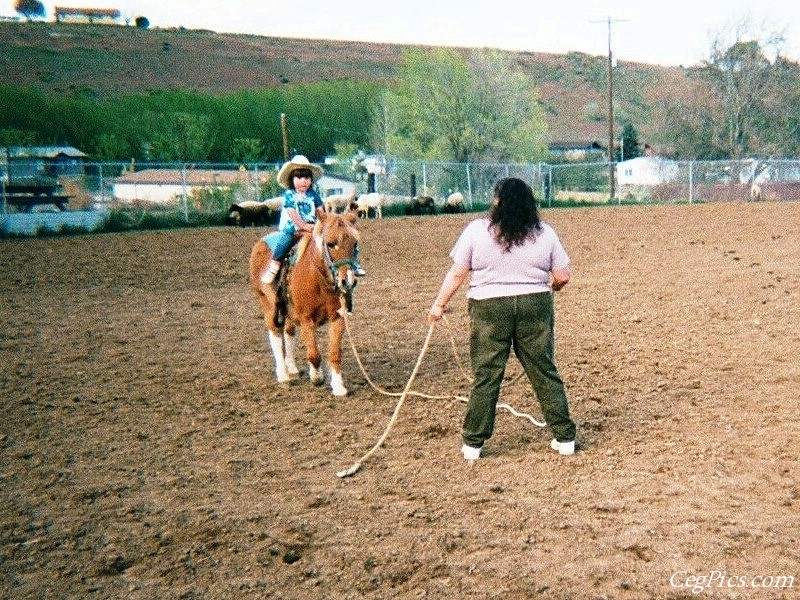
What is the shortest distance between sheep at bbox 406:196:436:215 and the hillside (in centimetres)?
4320

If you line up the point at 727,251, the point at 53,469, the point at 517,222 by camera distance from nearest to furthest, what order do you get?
the point at 517,222, the point at 53,469, the point at 727,251

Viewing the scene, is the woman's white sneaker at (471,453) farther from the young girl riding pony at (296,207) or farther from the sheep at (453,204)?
the sheep at (453,204)

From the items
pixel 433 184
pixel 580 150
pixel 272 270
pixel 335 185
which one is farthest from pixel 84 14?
pixel 272 270

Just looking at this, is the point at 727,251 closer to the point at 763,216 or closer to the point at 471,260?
the point at 763,216

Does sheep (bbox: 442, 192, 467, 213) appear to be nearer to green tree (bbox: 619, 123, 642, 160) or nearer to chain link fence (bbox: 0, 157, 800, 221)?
chain link fence (bbox: 0, 157, 800, 221)

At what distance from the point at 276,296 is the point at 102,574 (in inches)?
179

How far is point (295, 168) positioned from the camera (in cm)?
830

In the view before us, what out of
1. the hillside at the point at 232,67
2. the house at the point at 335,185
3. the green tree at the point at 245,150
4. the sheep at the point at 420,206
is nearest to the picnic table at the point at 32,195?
the sheep at the point at 420,206

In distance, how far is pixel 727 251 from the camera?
18.2 meters

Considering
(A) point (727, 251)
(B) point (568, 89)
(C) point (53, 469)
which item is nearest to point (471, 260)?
(C) point (53, 469)

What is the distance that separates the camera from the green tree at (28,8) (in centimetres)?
14862

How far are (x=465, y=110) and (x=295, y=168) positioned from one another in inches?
2061

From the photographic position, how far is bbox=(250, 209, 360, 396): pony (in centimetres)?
752

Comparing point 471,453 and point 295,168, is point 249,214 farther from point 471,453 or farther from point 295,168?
point 471,453
